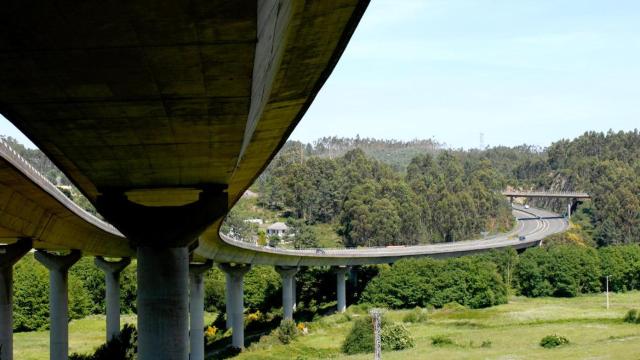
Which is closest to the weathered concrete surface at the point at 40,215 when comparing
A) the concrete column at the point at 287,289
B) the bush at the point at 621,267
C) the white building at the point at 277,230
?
the concrete column at the point at 287,289

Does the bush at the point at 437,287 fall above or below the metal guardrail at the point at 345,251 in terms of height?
below

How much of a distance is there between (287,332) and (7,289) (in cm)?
3339

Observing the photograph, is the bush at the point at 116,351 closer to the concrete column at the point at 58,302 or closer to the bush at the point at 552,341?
the concrete column at the point at 58,302

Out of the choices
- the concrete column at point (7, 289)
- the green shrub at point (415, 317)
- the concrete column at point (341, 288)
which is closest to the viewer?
the concrete column at point (7, 289)

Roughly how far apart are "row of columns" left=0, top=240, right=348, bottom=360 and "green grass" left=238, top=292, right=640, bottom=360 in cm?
578

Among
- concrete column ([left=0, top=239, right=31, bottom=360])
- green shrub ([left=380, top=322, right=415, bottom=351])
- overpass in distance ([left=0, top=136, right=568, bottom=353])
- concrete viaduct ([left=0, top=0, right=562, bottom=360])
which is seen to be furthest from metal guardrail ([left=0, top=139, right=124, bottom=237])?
green shrub ([left=380, top=322, right=415, bottom=351])

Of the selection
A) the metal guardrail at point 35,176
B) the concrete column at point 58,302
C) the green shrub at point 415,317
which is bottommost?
the green shrub at point 415,317

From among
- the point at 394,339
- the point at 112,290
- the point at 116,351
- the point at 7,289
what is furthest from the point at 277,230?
the point at 7,289

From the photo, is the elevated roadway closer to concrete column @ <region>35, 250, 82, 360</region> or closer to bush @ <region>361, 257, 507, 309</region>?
concrete column @ <region>35, 250, 82, 360</region>

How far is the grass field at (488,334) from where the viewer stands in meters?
59.3

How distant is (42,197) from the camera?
3441 centimetres

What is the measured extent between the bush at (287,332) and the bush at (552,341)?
19.3m

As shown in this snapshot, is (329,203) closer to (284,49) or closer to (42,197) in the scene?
(42,197)

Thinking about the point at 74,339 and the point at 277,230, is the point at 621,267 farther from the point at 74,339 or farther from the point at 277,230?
the point at 277,230
